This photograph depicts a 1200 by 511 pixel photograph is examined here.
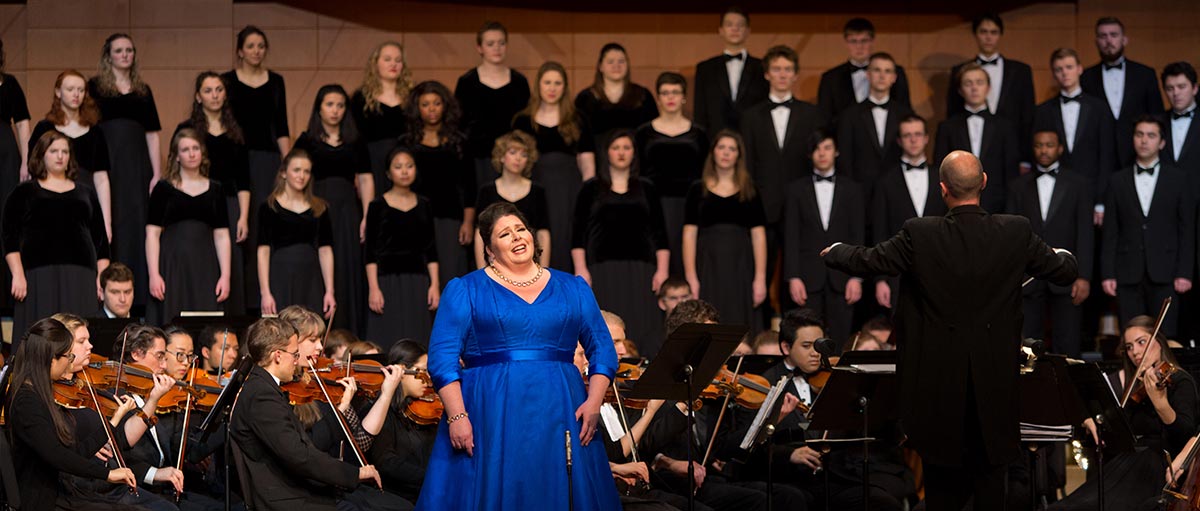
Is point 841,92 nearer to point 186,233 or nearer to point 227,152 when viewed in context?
point 227,152

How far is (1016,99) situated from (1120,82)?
0.59m

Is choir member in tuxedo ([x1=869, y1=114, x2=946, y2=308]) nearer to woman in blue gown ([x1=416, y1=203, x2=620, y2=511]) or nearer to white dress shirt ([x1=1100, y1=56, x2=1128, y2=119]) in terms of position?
white dress shirt ([x1=1100, y1=56, x2=1128, y2=119])

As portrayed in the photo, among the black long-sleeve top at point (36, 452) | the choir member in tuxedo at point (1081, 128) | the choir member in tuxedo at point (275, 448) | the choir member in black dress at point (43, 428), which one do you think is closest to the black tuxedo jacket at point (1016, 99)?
the choir member in tuxedo at point (1081, 128)

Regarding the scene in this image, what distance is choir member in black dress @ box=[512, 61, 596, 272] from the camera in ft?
26.8

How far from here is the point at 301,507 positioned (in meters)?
4.91

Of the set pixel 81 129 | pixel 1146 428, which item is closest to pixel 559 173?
pixel 81 129

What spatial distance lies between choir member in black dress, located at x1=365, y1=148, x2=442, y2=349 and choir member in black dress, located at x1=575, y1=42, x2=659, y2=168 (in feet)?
3.61

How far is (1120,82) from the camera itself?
865cm

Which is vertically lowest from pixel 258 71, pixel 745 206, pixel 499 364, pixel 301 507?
pixel 301 507

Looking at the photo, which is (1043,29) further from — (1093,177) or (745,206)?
(745,206)

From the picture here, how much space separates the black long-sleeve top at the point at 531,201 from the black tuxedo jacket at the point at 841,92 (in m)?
1.89

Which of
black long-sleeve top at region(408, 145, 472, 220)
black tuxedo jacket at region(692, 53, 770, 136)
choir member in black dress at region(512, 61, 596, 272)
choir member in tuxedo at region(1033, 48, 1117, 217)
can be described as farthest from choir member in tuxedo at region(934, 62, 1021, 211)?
black long-sleeve top at region(408, 145, 472, 220)

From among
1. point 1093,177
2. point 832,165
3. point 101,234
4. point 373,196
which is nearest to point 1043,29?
point 1093,177

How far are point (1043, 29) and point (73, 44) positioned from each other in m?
6.43
